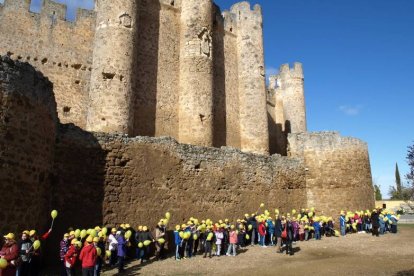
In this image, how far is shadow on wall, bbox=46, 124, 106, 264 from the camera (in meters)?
9.32

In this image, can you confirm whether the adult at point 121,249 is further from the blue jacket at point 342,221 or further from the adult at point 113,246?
the blue jacket at point 342,221

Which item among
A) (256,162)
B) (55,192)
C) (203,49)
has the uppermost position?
(203,49)

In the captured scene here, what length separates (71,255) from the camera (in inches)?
287

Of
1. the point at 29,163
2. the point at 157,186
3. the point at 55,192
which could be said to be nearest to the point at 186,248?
the point at 157,186

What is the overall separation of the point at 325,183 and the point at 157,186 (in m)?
9.28

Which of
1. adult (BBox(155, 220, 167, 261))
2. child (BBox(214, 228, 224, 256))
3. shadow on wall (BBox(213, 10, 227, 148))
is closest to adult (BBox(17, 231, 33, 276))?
adult (BBox(155, 220, 167, 261))

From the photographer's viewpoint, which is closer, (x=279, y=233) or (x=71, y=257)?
(x=71, y=257)

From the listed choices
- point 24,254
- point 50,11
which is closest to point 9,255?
point 24,254

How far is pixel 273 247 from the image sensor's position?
12344 mm

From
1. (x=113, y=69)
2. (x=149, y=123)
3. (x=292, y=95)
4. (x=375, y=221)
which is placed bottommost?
(x=375, y=221)

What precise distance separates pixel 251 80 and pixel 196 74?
4641mm

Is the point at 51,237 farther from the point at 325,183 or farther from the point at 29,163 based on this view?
the point at 325,183

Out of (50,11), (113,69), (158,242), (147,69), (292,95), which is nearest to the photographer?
(158,242)

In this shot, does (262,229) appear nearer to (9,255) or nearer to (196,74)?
(9,255)
